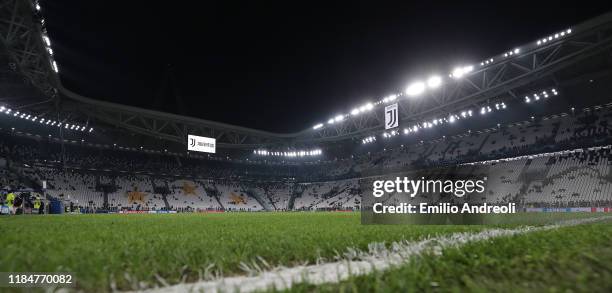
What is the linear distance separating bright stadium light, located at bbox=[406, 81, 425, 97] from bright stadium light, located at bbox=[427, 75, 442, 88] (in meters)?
0.59

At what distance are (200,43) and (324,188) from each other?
43.1 metres

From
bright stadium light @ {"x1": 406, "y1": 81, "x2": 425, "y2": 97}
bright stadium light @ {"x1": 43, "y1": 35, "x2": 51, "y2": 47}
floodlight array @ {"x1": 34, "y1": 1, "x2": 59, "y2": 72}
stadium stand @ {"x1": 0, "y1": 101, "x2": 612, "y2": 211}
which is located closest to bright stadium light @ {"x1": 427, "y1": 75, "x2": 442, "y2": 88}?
bright stadium light @ {"x1": 406, "y1": 81, "x2": 425, "y2": 97}

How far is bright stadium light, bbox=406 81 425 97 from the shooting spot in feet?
84.3

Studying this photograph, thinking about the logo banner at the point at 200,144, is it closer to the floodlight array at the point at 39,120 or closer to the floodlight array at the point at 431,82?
the floodlight array at the point at 39,120

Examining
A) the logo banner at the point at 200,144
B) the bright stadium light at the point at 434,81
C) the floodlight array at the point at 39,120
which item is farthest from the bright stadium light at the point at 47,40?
the bright stadium light at the point at 434,81

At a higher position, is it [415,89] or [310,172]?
[415,89]

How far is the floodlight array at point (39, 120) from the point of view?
33.1 metres

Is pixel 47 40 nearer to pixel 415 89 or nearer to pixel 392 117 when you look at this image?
pixel 392 117

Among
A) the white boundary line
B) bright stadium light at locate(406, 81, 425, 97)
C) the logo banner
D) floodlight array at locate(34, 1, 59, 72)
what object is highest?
floodlight array at locate(34, 1, 59, 72)

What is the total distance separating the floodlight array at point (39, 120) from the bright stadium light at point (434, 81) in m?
37.8

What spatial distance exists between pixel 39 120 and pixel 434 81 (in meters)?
42.0

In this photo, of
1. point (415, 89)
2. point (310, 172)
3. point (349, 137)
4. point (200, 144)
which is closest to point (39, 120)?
point (200, 144)

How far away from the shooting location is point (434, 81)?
82.2ft

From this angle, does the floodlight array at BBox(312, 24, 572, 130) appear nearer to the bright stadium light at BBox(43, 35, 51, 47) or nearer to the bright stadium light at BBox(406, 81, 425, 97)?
the bright stadium light at BBox(406, 81, 425, 97)
